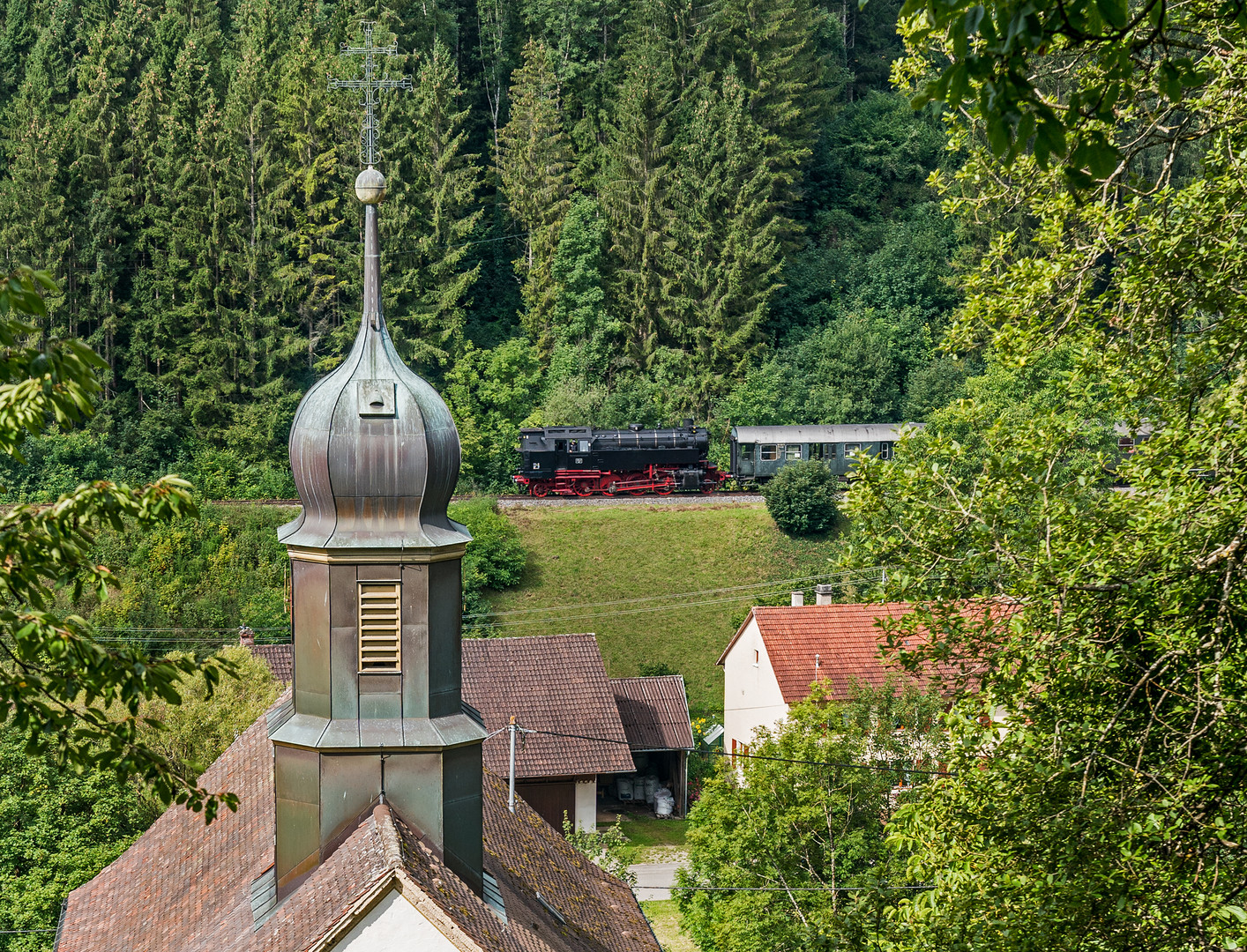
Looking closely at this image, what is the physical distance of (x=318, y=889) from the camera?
9969 millimetres

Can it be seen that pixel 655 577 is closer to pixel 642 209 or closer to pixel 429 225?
pixel 429 225

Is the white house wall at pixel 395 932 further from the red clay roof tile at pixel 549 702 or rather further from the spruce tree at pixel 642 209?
the spruce tree at pixel 642 209

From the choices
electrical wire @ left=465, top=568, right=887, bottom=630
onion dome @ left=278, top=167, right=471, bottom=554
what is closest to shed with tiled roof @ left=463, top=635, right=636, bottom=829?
electrical wire @ left=465, top=568, right=887, bottom=630

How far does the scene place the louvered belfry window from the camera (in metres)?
10.6

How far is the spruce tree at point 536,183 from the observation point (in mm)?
53781

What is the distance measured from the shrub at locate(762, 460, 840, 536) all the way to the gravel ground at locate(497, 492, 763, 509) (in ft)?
7.04

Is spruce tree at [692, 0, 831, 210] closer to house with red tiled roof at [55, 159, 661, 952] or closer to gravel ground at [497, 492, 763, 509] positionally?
gravel ground at [497, 492, 763, 509]

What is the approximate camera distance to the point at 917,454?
11.5m

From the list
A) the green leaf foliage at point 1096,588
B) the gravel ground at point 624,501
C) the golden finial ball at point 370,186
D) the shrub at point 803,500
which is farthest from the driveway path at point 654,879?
the gravel ground at point 624,501

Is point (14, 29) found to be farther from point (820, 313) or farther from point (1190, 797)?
point (1190, 797)

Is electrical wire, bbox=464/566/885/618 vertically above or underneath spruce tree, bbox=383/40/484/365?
underneath

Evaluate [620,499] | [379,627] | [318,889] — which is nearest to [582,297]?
[620,499]

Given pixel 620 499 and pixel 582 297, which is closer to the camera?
pixel 620 499

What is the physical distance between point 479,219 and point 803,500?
20588 millimetres
